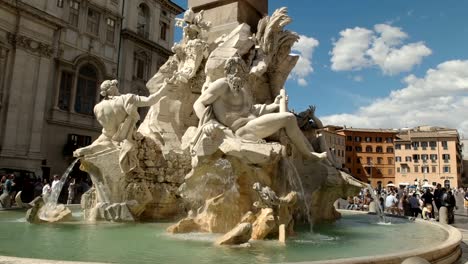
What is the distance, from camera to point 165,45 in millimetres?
33219

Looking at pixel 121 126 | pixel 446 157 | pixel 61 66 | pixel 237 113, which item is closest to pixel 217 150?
pixel 237 113

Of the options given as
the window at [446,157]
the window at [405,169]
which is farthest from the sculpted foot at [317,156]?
the window at [405,169]

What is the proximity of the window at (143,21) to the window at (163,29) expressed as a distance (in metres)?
1.47

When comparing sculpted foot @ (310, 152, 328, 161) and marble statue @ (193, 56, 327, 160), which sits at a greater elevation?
marble statue @ (193, 56, 327, 160)

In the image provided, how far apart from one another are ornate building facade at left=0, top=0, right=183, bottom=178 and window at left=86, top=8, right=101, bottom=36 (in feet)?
0.22

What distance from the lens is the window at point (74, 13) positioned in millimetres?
25781

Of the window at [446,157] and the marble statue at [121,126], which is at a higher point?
the window at [446,157]

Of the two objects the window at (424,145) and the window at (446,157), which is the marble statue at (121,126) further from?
the window at (446,157)

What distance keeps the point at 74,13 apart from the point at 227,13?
21.4 metres

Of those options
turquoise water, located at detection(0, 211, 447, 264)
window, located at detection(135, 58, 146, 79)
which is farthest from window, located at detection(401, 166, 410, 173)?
turquoise water, located at detection(0, 211, 447, 264)

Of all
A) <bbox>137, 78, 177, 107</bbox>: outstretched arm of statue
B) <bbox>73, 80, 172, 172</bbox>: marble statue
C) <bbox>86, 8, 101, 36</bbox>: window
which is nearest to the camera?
<bbox>73, 80, 172, 172</bbox>: marble statue

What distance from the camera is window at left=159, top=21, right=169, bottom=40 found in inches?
1286

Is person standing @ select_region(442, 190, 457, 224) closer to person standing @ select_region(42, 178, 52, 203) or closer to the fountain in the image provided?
the fountain

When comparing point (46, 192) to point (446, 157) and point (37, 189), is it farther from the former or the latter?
point (446, 157)
